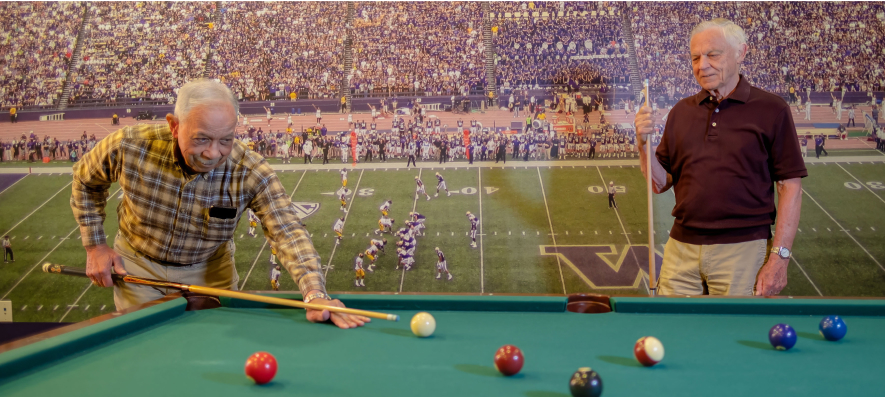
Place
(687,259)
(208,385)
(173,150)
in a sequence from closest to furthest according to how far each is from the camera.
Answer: (208,385) < (173,150) < (687,259)

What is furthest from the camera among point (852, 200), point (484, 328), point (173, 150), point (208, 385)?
point (852, 200)

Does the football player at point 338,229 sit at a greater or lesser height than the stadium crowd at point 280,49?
lesser

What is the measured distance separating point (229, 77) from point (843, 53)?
19.8ft

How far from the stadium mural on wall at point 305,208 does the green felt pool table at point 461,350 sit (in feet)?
13.1

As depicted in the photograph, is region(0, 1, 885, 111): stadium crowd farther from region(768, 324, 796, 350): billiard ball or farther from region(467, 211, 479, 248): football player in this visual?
region(768, 324, 796, 350): billiard ball

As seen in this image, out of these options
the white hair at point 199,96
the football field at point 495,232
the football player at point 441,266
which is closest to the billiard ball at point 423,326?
the white hair at point 199,96

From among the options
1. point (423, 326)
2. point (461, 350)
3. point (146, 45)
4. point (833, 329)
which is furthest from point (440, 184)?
point (833, 329)

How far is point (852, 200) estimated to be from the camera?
245 inches

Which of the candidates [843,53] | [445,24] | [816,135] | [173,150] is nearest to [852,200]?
[816,135]

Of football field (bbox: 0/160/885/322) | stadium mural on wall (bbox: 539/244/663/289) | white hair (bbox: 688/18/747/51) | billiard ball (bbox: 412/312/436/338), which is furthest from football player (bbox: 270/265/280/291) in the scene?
white hair (bbox: 688/18/747/51)

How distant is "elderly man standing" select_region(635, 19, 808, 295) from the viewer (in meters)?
2.70

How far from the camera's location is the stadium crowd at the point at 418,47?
20.7 feet

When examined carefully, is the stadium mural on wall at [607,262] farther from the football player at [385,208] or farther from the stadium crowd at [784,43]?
the stadium crowd at [784,43]

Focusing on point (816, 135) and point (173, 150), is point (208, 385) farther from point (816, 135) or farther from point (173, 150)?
point (816, 135)
